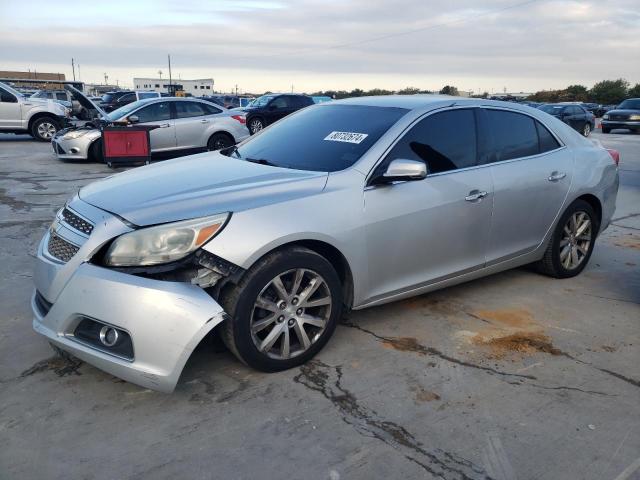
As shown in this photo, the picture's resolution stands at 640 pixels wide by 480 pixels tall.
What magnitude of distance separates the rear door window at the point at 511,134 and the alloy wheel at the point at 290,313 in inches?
73.3

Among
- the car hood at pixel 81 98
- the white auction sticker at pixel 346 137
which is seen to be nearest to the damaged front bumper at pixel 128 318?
the white auction sticker at pixel 346 137

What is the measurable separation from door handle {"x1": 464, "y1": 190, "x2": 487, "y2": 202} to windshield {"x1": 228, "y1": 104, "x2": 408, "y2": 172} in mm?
746

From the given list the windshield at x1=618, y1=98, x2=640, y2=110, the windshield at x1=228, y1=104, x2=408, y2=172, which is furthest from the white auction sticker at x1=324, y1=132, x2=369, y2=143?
the windshield at x1=618, y1=98, x2=640, y2=110

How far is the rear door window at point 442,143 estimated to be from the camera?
3695 mm

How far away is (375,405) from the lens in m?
2.92

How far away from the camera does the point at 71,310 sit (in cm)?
279

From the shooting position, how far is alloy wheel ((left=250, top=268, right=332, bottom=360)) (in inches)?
120

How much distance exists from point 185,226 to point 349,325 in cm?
155

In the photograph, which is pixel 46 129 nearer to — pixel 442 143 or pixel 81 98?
pixel 81 98

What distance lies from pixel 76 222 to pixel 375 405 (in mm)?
1959

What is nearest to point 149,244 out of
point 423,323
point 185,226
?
point 185,226

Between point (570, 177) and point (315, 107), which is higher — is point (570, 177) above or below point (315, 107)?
below

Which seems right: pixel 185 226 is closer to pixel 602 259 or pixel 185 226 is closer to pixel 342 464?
pixel 342 464

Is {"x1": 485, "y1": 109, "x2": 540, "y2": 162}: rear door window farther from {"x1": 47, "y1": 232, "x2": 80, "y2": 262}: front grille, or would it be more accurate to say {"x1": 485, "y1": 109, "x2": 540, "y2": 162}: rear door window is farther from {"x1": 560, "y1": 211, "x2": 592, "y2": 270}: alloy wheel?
{"x1": 47, "y1": 232, "x2": 80, "y2": 262}: front grille
